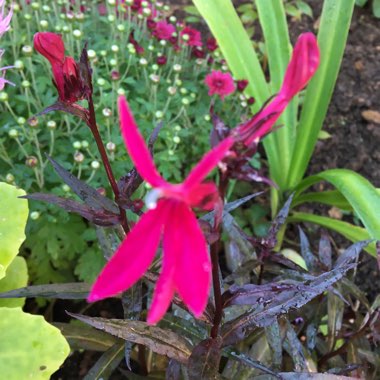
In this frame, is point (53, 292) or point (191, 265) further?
point (53, 292)

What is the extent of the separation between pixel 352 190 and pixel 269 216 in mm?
545

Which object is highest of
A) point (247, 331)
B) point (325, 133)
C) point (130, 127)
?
point (130, 127)

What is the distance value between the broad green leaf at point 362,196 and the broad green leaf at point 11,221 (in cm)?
64

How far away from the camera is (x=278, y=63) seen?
1445 mm

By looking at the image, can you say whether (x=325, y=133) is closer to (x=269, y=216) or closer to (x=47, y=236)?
(x=269, y=216)

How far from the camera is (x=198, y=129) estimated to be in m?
1.51

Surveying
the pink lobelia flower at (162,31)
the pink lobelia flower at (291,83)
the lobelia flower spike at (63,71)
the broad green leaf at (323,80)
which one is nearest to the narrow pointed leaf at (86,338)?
the lobelia flower spike at (63,71)

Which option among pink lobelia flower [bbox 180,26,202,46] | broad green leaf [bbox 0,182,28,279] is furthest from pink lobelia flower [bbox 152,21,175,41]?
broad green leaf [bbox 0,182,28,279]

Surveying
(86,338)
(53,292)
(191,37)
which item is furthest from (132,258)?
(191,37)

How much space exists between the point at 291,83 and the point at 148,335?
0.40 metres

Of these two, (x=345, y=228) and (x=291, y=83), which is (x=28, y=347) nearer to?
(x=291, y=83)

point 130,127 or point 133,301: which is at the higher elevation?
point 130,127

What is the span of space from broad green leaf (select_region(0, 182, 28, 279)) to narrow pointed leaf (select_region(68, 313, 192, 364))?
267 millimetres

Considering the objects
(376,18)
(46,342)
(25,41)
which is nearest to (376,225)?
(46,342)
